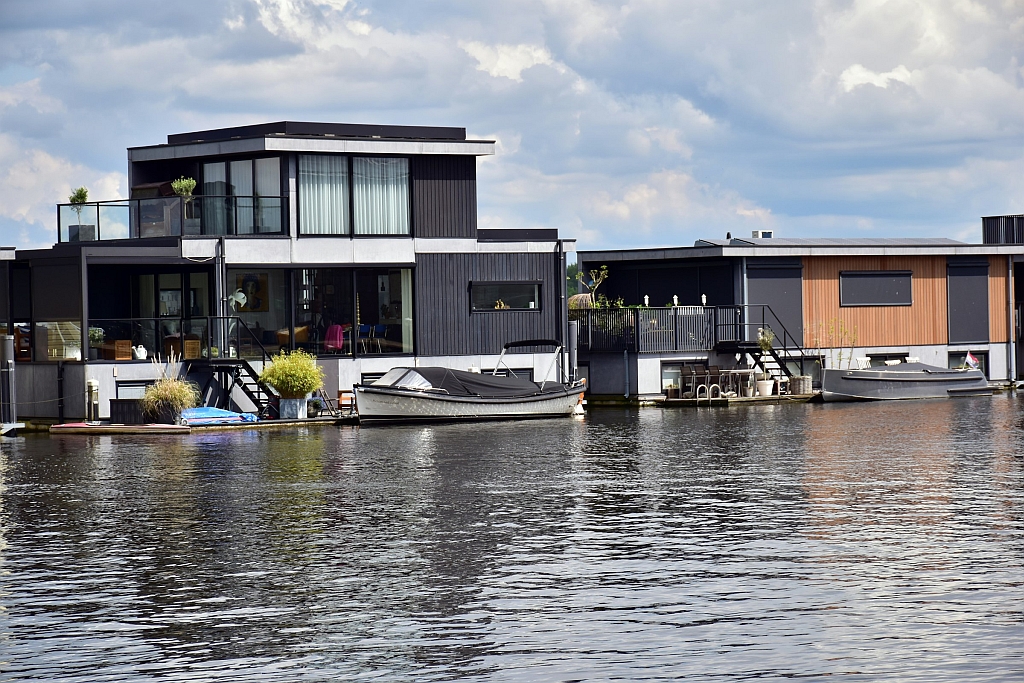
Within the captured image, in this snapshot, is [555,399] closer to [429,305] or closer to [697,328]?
[429,305]

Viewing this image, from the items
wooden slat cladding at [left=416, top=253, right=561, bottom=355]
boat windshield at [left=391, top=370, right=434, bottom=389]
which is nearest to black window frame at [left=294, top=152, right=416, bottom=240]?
wooden slat cladding at [left=416, top=253, right=561, bottom=355]

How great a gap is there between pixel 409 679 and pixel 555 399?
29599 millimetres

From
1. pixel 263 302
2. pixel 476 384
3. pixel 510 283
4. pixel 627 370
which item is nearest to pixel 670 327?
pixel 627 370

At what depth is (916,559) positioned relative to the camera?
17.5 m

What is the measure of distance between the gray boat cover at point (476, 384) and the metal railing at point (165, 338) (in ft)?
16.5

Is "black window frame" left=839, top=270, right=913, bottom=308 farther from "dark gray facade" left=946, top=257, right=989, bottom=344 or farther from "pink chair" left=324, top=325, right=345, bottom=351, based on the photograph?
"pink chair" left=324, top=325, right=345, bottom=351

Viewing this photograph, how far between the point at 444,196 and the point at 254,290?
6573 millimetres

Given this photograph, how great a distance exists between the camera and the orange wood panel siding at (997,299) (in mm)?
56062

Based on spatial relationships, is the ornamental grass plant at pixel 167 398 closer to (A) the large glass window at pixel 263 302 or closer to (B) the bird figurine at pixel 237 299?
(A) the large glass window at pixel 263 302

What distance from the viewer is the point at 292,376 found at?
129 feet

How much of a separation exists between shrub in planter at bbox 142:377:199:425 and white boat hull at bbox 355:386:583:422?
464cm

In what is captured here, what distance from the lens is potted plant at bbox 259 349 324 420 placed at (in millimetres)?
39344

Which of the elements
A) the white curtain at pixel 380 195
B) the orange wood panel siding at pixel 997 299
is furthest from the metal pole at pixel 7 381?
the orange wood panel siding at pixel 997 299

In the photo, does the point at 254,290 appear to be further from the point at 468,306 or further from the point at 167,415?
the point at 468,306
